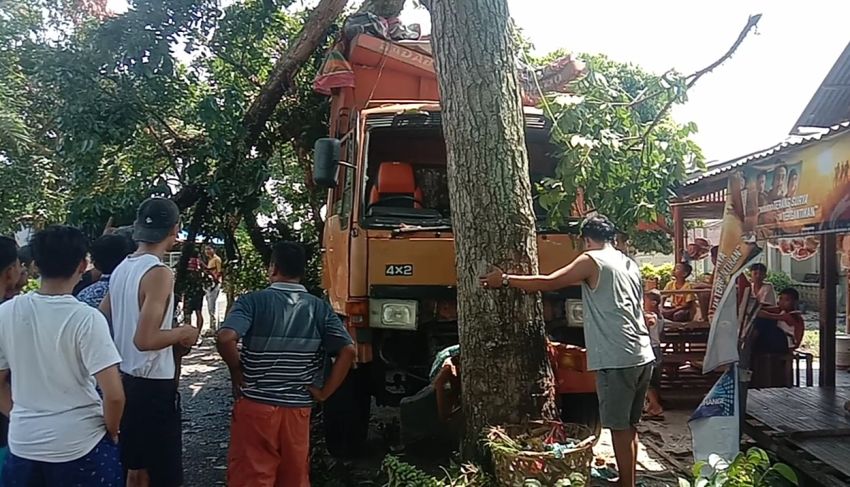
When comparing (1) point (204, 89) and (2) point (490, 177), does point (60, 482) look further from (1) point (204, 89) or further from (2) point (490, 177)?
(1) point (204, 89)

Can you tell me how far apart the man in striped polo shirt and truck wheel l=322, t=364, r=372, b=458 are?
1.65 m

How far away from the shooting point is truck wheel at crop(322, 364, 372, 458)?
5617mm

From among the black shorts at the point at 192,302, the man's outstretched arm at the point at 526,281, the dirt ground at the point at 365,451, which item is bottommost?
the dirt ground at the point at 365,451

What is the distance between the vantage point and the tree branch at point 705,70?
418 centimetres

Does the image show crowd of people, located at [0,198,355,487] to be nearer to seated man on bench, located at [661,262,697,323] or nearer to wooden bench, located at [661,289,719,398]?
wooden bench, located at [661,289,719,398]

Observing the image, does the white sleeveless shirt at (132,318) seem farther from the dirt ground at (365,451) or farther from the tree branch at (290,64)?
the tree branch at (290,64)

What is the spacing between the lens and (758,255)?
5344 millimetres

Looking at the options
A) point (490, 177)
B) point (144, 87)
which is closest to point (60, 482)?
point (490, 177)

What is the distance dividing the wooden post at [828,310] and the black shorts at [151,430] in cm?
589

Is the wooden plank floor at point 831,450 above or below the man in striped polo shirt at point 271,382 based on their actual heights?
below

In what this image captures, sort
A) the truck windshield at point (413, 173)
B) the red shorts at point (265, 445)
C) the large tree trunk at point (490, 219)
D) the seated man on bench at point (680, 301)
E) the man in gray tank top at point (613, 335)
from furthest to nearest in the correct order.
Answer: the seated man on bench at point (680, 301), the truck windshield at point (413, 173), the man in gray tank top at point (613, 335), the large tree trunk at point (490, 219), the red shorts at point (265, 445)

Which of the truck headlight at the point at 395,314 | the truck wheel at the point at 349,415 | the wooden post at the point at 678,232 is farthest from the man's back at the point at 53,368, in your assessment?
the wooden post at the point at 678,232

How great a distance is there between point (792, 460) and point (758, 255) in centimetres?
149

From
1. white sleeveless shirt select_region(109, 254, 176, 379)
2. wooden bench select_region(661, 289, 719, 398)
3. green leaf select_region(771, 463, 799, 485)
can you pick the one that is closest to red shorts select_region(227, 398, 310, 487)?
white sleeveless shirt select_region(109, 254, 176, 379)
